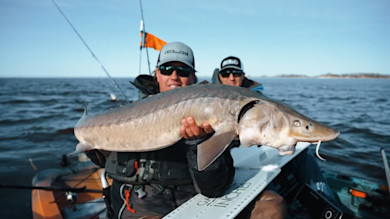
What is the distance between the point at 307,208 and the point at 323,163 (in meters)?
4.86

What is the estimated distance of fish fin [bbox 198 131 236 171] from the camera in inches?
79.1

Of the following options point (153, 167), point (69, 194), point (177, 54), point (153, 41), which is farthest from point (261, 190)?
point (153, 41)

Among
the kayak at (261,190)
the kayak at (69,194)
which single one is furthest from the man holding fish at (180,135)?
the kayak at (69,194)

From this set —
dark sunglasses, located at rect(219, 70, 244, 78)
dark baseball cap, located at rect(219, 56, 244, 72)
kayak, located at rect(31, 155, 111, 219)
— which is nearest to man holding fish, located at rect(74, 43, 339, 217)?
kayak, located at rect(31, 155, 111, 219)

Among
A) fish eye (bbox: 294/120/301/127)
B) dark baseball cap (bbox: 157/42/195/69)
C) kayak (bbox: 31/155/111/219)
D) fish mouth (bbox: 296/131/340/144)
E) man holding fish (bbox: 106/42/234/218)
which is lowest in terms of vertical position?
kayak (bbox: 31/155/111/219)

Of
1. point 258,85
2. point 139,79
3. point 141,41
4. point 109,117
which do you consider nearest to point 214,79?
point 258,85

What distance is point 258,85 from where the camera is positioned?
698cm

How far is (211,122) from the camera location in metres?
2.18

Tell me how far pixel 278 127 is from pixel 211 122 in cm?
58

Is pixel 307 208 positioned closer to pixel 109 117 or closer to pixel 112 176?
pixel 112 176

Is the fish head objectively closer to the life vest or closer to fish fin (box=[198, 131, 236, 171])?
fish fin (box=[198, 131, 236, 171])

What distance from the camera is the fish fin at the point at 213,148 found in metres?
2.01

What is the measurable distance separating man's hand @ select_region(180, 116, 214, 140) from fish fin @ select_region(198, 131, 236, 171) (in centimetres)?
18

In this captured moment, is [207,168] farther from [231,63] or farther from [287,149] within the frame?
[231,63]
